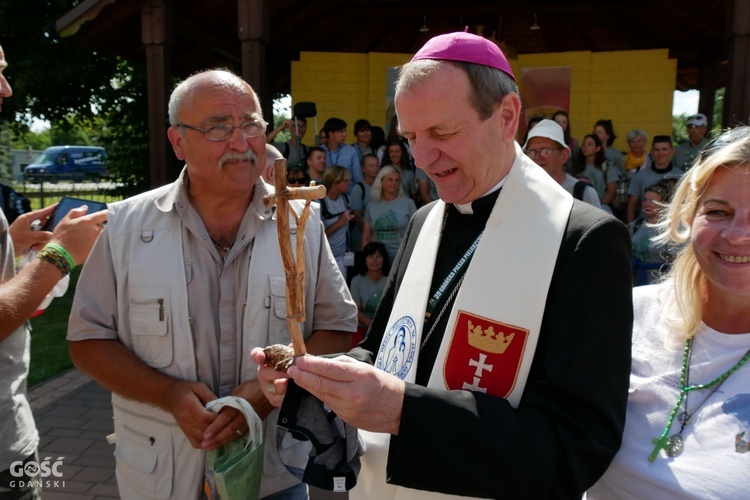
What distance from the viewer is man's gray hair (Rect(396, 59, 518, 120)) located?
152cm

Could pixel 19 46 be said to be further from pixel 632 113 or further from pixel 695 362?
pixel 695 362

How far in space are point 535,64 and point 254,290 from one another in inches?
380

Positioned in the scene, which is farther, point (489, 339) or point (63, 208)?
point (63, 208)

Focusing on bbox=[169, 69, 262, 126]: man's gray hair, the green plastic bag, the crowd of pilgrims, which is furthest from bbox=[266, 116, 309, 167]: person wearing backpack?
the green plastic bag

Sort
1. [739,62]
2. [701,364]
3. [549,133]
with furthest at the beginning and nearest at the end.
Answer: [739,62] → [549,133] → [701,364]

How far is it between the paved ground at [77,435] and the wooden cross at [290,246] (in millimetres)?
2853

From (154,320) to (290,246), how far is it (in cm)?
89

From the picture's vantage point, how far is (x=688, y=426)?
5.30 feet

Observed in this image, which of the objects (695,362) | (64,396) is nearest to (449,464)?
(695,362)

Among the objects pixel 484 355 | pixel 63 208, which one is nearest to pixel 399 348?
pixel 484 355

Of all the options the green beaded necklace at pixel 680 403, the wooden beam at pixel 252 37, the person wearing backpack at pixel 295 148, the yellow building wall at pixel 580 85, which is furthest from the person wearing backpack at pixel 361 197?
the green beaded necklace at pixel 680 403

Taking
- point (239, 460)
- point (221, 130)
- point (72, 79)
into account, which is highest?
point (72, 79)

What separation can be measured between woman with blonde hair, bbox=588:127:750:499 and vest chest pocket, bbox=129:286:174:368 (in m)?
1.49

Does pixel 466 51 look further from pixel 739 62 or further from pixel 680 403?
pixel 739 62
